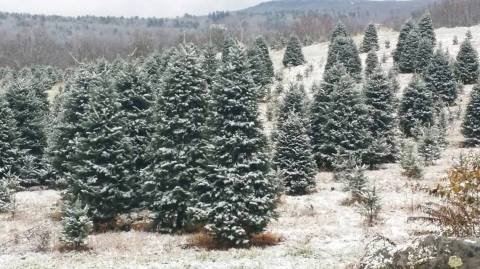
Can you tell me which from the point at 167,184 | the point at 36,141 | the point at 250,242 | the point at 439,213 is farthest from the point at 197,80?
the point at 36,141

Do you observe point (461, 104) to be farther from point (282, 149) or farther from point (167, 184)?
point (167, 184)

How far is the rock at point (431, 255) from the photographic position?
6.96 meters

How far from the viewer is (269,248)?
781 inches

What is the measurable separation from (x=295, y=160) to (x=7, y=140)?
2001 cm

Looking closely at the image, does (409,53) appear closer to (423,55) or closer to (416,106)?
(423,55)

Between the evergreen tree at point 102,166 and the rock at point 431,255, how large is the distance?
1783cm

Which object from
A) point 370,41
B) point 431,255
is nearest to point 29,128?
Result: point 431,255

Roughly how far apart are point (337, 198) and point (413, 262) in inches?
869

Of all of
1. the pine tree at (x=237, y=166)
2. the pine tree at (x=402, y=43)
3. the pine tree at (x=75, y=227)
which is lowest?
the pine tree at (x=75, y=227)

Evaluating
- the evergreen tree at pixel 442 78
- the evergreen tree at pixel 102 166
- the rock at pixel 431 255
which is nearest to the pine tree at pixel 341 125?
the evergreen tree at pixel 102 166

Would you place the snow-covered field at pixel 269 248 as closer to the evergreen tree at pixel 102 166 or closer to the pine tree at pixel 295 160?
the pine tree at pixel 295 160

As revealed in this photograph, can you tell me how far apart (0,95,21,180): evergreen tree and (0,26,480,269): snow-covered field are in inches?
150

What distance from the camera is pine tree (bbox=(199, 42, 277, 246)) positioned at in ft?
65.8

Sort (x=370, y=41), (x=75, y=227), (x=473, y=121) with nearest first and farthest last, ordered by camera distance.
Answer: (x=75, y=227) < (x=473, y=121) < (x=370, y=41)
